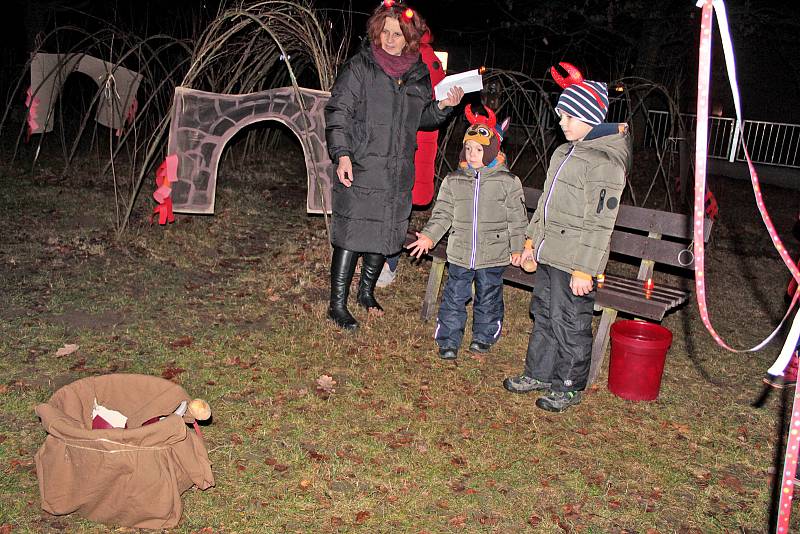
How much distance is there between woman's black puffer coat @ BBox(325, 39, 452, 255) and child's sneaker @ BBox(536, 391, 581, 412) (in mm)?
1519

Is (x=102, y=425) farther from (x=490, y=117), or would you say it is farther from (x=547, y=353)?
(x=490, y=117)

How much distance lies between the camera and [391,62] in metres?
4.94

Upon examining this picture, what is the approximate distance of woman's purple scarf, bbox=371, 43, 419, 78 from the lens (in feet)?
16.2

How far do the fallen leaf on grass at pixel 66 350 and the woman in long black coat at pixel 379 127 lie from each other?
1.84 metres

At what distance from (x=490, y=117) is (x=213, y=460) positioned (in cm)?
265

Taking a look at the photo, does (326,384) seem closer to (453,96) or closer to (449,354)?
(449,354)

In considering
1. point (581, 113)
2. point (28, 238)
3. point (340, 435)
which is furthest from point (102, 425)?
point (28, 238)

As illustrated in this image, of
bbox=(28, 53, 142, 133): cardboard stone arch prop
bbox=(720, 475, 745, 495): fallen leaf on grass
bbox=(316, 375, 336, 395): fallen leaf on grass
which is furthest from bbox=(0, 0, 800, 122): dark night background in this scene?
bbox=(316, 375, 336, 395): fallen leaf on grass

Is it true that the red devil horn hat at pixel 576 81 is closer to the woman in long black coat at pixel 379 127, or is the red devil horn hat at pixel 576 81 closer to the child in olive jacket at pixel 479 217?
the child in olive jacket at pixel 479 217

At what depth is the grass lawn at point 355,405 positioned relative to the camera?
348cm

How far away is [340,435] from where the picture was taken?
4.03m

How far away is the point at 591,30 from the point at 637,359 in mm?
12329

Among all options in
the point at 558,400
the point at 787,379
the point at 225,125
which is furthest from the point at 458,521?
the point at 225,125

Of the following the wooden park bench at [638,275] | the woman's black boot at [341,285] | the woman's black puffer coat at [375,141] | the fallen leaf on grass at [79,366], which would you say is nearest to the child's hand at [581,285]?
the wooden park bench at [638,275]
